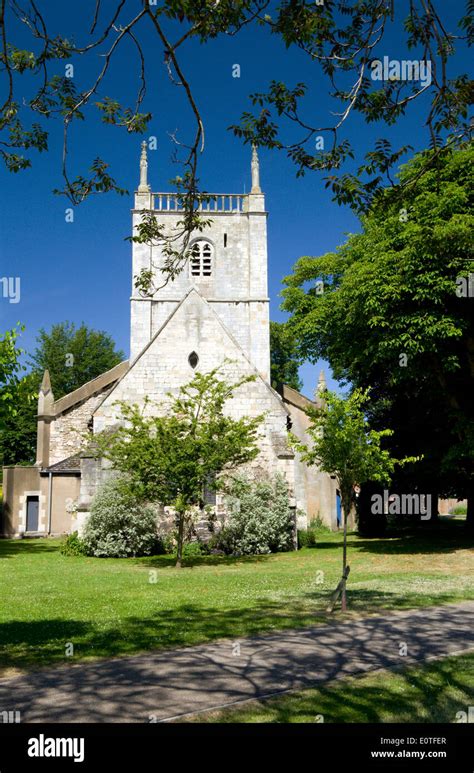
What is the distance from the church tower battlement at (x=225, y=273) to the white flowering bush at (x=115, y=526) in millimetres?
17631

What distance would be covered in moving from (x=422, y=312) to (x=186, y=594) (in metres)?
12.0

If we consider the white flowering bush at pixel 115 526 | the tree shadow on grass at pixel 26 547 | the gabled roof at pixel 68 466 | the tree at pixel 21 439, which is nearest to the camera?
the white flowering bush at pixel 115 526

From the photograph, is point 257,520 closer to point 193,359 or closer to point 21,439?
point 193,359

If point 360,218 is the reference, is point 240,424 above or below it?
below

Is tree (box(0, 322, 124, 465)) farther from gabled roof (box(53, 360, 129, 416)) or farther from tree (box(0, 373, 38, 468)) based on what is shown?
gabled roof (box(53, 360, 129, 416))

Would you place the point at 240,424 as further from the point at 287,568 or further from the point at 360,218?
the point at 360,218

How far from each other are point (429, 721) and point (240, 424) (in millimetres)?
→ 14890

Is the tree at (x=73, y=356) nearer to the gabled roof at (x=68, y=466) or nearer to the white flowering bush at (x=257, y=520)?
the gabled roof at (x=68, y=466)

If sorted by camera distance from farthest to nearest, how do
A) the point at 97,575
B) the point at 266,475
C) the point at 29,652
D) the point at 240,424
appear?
the point at 266,475, the point at 240,424, the point at 97,575, the point at 29,652

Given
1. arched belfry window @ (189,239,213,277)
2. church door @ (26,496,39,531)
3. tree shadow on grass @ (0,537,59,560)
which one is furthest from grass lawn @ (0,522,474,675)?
arched belfry window @ (189,239,213,277)

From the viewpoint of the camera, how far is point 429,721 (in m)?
5.58

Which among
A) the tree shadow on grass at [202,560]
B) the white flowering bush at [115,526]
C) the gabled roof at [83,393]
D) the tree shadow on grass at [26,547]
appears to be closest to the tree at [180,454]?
the tree shadow on grass at [202,560]

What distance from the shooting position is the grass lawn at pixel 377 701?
221 inches
